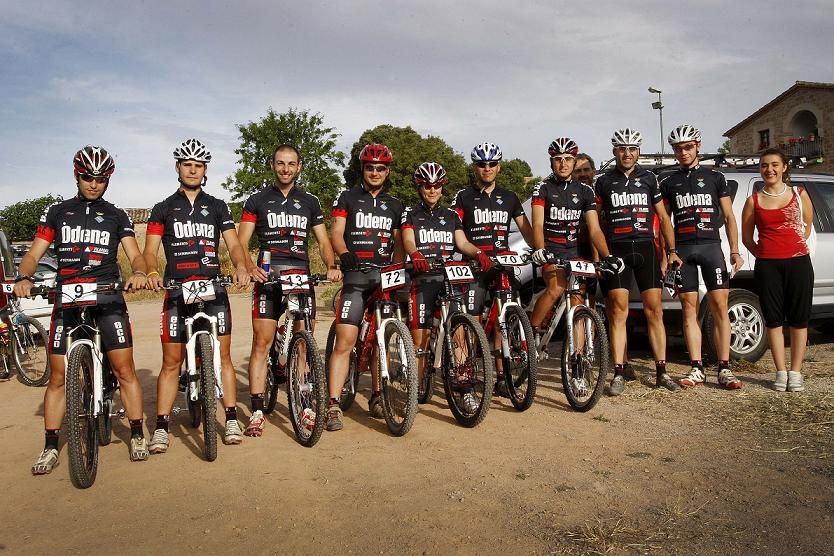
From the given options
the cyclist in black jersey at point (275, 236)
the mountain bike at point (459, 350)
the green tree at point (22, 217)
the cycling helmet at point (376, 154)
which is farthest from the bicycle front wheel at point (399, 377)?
the green tree at point (22, 217)

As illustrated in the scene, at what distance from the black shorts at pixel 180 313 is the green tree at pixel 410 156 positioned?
2974 cm

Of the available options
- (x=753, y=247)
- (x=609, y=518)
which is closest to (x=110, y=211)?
(x=609, y=518)

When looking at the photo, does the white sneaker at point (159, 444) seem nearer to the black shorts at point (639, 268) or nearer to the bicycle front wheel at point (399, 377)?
the bicycle front wheel at point (399, 377)

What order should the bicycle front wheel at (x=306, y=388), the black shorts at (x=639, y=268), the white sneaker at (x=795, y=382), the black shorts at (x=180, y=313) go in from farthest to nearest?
the black shorts at (x=639, y=268) → the white sneaker at (x=795, y=382) → the black shorts at (x=180, y=313) → the bicycle front wheel at (x=306, y=388)

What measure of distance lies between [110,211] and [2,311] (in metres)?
5.12

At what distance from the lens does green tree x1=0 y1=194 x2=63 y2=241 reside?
3000 inches

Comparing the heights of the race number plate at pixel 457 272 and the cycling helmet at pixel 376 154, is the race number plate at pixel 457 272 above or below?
below

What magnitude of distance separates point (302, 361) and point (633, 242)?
3296mm

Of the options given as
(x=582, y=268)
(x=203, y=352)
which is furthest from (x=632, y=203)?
(x=203, y=352)

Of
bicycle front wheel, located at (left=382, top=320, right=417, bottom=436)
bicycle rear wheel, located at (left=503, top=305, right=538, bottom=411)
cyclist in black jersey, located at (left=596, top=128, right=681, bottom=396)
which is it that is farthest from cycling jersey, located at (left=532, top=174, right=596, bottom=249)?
bicycle front wheel, located at (left=382, top=320, right=417, bottom=436)

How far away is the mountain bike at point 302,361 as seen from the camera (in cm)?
493

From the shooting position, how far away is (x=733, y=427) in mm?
5109

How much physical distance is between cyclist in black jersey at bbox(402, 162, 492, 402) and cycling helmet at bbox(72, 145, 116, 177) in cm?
233

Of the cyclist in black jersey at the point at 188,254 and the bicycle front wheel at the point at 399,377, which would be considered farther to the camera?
the cyclist in black jersey at the point at 188,254
